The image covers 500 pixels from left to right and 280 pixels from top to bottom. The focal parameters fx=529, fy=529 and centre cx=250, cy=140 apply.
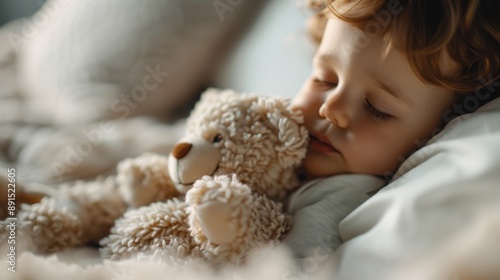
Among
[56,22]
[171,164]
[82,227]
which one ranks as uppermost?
[56,22]

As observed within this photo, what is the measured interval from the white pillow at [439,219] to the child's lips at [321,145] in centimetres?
12

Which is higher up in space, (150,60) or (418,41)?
(418,41)

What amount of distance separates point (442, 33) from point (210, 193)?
1.16ft

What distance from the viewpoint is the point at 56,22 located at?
126 centimetres

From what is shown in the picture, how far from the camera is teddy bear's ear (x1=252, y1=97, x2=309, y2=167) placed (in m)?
0.72

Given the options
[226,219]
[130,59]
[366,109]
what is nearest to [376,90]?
[366,109]

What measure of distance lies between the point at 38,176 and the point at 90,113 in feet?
0.67

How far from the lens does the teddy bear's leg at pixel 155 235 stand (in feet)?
2.19

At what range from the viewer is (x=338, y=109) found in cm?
73

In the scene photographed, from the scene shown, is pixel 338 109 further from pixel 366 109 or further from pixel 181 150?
pixel 181 150

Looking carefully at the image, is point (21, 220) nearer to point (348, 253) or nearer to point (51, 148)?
point (51, 148)

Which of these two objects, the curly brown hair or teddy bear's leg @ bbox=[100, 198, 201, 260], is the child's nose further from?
teddy bear's leg @ bbox=[100, 198, 201, 260]

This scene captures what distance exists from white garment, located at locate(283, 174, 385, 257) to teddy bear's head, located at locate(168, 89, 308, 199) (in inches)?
1.3

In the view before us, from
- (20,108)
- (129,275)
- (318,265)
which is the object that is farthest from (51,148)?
(318,265)
